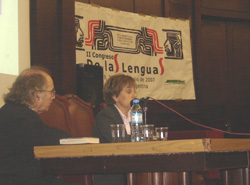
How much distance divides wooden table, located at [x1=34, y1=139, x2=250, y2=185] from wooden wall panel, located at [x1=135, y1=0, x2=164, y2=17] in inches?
146

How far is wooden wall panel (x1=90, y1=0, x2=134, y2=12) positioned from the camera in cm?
505

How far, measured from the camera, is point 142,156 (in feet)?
5.66

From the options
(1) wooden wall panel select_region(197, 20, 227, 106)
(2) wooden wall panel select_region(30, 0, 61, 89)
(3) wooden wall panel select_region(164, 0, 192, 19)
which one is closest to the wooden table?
(2) wooden wall panel select_region(30, 0, 61, 89)

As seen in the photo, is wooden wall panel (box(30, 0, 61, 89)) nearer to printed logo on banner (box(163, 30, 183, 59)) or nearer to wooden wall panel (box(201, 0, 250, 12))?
printed logo on banner (box(163, 30, 183, 59))

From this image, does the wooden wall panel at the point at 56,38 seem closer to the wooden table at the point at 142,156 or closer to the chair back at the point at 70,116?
the chair back at the point at 70,116

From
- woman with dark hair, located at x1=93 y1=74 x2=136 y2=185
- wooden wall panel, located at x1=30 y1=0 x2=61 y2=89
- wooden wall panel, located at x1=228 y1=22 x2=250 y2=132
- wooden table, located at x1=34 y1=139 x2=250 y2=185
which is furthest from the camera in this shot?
wooden wall panel, located at x1=228 y1=22 x2=250 y2=132

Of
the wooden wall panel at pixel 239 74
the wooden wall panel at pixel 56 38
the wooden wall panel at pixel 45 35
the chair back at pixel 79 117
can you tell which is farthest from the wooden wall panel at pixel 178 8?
the chair back at pixel 79 117

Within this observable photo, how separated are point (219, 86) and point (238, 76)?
37 cm

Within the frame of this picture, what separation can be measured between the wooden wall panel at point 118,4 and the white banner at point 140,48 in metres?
0.13

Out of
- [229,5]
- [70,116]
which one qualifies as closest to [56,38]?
[70,116]

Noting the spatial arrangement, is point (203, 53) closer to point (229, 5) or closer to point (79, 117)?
point (229, 5)

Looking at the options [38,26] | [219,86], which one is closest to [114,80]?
[38,26]

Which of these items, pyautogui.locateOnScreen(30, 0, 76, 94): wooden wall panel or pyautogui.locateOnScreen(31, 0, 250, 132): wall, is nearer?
pyautogui.locateOnScreen(30, 0, 76, 94): wooden wall panel

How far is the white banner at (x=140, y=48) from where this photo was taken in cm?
477
